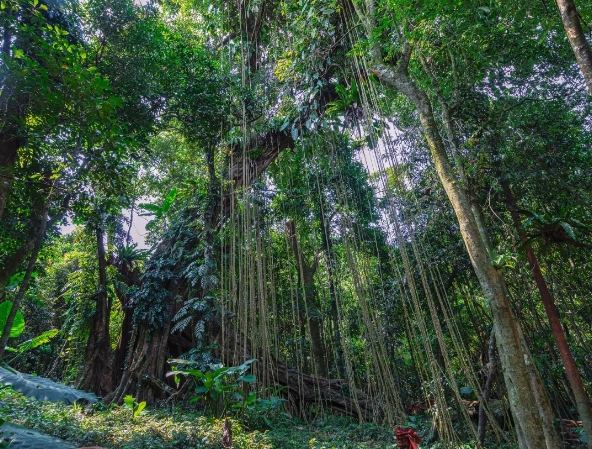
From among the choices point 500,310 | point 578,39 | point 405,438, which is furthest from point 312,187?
point 578,39

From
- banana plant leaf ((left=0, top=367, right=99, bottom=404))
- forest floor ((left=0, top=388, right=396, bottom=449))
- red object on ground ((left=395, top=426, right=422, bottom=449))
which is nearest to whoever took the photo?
red object on ground ((left=395, top=426, right=422, bottom=449))

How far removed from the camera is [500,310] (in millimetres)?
2256

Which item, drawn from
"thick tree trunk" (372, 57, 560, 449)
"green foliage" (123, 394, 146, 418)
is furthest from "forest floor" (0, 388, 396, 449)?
"thick tree trunk" (372, 57, 560, 449)

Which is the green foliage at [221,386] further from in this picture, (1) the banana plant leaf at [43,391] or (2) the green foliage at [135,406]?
(1) the banana plant leaf at [43,391]

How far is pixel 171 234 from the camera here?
17.8 ft

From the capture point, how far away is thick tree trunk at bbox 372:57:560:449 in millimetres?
2016

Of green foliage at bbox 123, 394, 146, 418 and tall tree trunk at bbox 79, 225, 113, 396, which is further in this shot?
tall tree trunk at bbox 79, 225, 113, 396

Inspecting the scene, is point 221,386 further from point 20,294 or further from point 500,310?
point 500,310

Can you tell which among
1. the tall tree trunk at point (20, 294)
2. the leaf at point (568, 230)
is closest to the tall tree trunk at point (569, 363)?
the leaf at point (568, 230)

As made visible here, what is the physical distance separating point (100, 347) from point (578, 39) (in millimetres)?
5841

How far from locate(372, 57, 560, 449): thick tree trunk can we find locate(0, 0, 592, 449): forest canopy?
13mm

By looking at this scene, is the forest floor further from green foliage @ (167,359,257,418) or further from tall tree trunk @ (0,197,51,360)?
tall tree trunk @ (0,197,51,360)

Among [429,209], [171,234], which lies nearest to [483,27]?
[429,209]

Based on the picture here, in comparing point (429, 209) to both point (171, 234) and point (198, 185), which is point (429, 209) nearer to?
point (198, 185)
